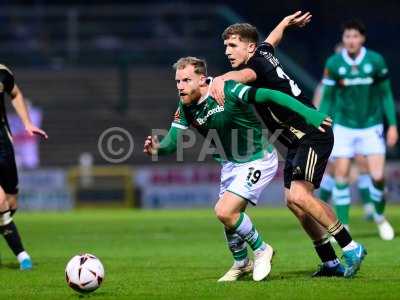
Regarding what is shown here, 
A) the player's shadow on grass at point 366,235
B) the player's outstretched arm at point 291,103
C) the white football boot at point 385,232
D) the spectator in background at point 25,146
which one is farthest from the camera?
the spectator in background at point 25,146

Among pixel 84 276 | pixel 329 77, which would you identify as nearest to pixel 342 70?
pixel 329 77

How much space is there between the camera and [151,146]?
9000mm

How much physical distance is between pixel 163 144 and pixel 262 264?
133 centimetres

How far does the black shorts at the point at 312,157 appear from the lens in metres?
8.96

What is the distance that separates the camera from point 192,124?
9.31m

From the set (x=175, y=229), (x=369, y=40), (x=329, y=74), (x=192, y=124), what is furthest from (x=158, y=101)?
(x=192, y=124)

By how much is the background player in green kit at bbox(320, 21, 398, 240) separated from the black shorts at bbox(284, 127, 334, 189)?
14.5 ft

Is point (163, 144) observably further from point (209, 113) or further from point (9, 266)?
point (9, 266)

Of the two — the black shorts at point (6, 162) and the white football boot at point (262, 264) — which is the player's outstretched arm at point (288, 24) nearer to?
the white football boot at point (262, 264)

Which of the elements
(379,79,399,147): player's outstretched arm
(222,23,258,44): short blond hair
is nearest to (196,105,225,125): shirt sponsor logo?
(222,23,258,44): short blond hair

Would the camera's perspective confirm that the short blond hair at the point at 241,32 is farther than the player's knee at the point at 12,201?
No

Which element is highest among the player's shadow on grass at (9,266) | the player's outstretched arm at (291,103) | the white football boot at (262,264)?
the player's outstretched arm at (291,103)

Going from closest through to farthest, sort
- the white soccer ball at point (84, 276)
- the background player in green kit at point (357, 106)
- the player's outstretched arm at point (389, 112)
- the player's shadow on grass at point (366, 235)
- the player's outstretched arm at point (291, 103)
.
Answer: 1. the white soccer ball at point (84, 276)
2. the player's outstretched arm at point (291, 103)
3. the player's outstretched arm at point (389, 112)
4. the background player in green kit at point (357, 106)
5. the player's shadow on grass at point (366, 235)

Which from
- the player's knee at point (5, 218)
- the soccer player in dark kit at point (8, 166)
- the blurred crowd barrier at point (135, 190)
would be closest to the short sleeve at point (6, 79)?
the soccer player in dark kit at point (8, 166)
